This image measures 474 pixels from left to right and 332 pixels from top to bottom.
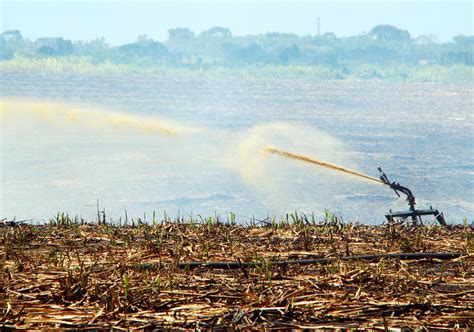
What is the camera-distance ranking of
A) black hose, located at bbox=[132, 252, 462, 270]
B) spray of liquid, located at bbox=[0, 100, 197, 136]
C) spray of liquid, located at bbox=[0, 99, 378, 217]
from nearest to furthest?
black hose, located at bbox=[132, 252, 462, 270], spray of liquid, located at bbox=[0, 99, 378, 217], spray of liquid, located at bbox=[0, 100, 197, 136]

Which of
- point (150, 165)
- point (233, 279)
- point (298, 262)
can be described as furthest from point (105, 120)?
point (233, 279)

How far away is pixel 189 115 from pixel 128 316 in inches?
6701

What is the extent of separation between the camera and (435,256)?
13117 mm

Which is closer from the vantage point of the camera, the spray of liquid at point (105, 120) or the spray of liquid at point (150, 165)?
the spray of liquid at point (150, 165)

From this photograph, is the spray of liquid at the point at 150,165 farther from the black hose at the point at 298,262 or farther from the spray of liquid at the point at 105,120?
the black hose at the point at 298,262

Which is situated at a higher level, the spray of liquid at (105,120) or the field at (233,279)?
the field at (233,279)

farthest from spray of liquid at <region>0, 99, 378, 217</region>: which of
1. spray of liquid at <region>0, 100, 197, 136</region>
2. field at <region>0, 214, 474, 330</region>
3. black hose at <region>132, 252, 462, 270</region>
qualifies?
black hose at <region>132, 252, 462, 270</region>

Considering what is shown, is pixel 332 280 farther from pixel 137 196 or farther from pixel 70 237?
pixel 137 196

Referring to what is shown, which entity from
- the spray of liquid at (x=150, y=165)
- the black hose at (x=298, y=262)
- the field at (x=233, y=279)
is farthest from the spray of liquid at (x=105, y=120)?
the black hose at (x=298, y=262)

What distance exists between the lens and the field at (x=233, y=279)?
32.1ft

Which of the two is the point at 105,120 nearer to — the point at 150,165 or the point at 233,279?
the point at 150,165

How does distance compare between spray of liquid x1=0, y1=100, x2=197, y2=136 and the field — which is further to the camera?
spray of liquid x1=0, y1=100, x2=197, y2=136

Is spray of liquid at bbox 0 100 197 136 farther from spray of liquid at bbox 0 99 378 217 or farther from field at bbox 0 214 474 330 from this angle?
field at bbox 0 214 474 330

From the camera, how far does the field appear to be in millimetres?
9781
